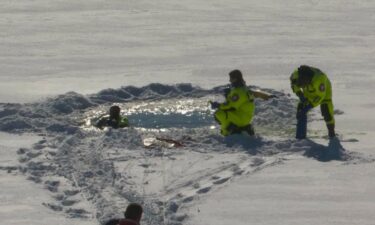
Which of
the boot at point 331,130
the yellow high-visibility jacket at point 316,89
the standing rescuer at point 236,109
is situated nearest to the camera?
the yellow high-visibility jacket at point 316,89

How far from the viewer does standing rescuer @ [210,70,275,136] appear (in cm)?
1499

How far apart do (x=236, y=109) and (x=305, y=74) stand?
106 cm

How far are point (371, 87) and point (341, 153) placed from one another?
5.05 m

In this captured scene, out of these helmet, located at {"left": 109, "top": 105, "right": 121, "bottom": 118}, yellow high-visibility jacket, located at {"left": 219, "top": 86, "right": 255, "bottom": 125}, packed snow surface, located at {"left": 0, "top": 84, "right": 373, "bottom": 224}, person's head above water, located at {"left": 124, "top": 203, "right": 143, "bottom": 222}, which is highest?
yellow high-visibility jacket, located at {"left": 219, "top": 86, "right": 255, "bottom": 125}

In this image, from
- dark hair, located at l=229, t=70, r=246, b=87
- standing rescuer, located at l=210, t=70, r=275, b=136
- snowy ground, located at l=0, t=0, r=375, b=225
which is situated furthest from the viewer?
standing rescuer, located at l=210, t=70, r=275, b=136

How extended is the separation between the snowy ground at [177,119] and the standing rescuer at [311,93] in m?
0.30

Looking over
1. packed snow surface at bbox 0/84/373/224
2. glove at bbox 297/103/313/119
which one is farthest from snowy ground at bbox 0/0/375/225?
glove at bbox 297/103/313/119

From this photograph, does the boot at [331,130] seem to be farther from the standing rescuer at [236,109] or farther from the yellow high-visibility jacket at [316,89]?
the standing rescuer at [236,109]

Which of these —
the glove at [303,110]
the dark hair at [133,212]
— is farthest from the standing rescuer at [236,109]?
the dark hair at [133,212]

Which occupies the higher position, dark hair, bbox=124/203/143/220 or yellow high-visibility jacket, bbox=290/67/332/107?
yellow high-visibility jacket, bbox=290/67/332/107

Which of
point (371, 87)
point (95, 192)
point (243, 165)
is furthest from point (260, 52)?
point (95, 192)

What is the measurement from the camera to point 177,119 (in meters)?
16.8

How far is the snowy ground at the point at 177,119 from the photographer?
1205 centimetres

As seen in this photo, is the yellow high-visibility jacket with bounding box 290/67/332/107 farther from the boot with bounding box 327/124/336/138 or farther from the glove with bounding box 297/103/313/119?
the boot with bounding box 327/124/336/138
